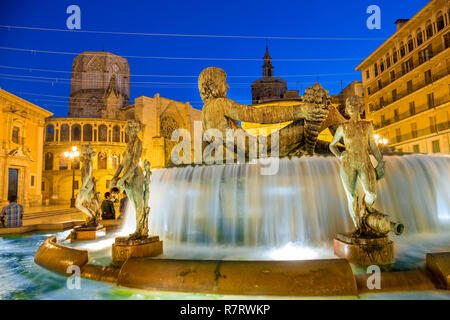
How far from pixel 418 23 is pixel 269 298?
117ft

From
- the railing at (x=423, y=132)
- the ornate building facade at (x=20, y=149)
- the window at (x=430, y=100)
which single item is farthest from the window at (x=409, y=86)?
the ornate building facade at (x=20, y=149)

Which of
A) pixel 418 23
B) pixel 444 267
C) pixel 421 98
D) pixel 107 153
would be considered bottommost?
pixel 444 267

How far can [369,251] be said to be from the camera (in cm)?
345

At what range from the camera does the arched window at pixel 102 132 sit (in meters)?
40.7

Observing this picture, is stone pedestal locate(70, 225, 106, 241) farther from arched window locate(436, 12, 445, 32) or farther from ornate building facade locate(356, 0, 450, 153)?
arched window locate(436, 12, 445, 32)

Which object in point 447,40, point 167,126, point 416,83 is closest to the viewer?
point 447,40

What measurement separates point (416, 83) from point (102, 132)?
130ft

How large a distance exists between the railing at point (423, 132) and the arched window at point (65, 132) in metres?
43.2

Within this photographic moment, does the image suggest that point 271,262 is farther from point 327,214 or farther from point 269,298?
point 327,214

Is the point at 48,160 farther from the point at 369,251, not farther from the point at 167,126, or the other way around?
the point at 369,251

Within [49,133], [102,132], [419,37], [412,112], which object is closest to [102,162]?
[102,132]

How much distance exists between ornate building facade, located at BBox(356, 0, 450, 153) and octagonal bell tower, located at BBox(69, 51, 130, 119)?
4205 cm
